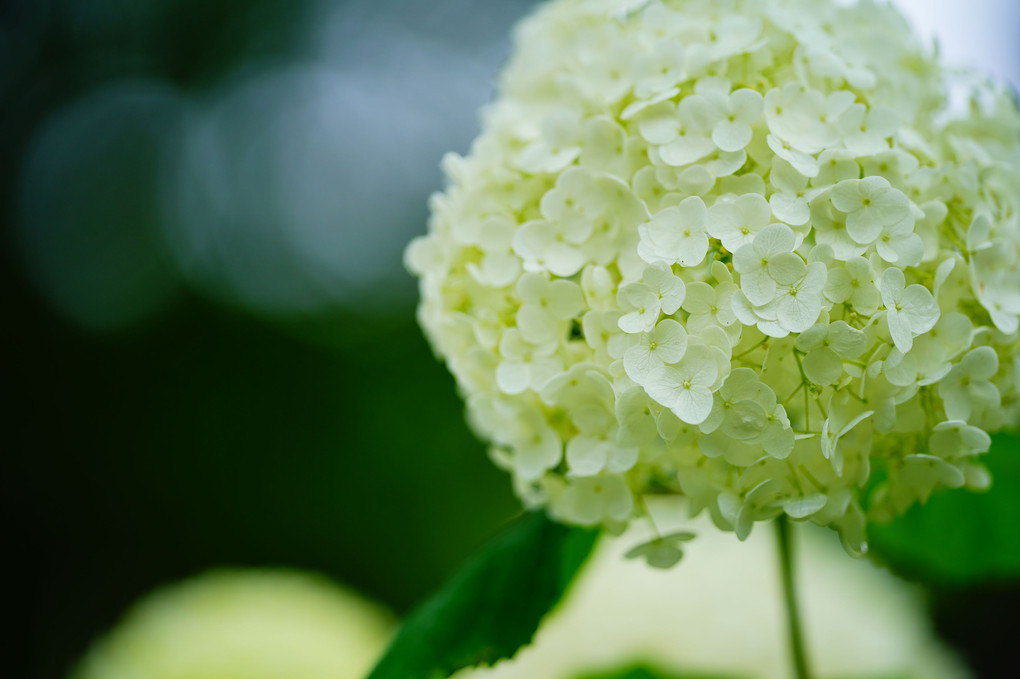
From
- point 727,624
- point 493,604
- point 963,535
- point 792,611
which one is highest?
point 493,604

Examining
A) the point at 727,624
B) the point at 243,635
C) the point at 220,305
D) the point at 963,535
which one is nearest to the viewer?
the point at 963,535

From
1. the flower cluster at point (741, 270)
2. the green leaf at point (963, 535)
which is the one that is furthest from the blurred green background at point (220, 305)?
the flower cluster at point (741, 270)

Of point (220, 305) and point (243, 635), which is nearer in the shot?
point (243, 635)

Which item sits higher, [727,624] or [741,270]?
[741,270]

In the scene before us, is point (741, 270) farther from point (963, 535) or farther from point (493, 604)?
point (963, 535)

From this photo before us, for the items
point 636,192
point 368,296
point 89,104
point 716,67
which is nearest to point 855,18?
point 716,67

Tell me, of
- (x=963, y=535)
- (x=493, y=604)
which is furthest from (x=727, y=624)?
(x=493, y=604)
